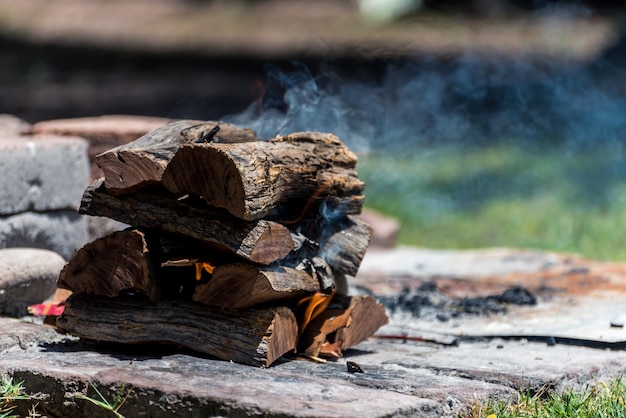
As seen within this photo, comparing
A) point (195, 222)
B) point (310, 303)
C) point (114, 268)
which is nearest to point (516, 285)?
point (310, 303)

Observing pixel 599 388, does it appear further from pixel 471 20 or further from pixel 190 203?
pixel 471 20

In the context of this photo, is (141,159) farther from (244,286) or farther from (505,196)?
(505,196)

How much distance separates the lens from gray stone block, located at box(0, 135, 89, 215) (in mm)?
4324

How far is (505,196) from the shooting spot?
927cm

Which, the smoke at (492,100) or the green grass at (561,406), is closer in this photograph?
the green grass at (561,406)

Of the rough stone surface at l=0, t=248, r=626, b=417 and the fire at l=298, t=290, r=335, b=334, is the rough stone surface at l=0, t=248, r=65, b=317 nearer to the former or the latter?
the rough stone surface at l=0, t=248, r=626, b=417

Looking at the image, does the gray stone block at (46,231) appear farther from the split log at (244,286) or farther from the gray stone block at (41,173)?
the split log at (244,286)

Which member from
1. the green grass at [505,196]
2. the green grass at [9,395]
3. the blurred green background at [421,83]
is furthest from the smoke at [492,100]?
the green grass at [9,395]

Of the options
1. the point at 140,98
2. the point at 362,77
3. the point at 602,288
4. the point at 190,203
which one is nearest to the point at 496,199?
the point at 362,77

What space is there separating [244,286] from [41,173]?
192cm

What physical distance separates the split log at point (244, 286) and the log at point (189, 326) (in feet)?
0.20

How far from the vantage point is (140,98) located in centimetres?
1220

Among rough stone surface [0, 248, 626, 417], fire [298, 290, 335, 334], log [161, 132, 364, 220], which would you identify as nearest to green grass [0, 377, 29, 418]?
rough stone surface [0, 248, 626, 417]

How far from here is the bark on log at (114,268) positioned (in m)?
3.07
